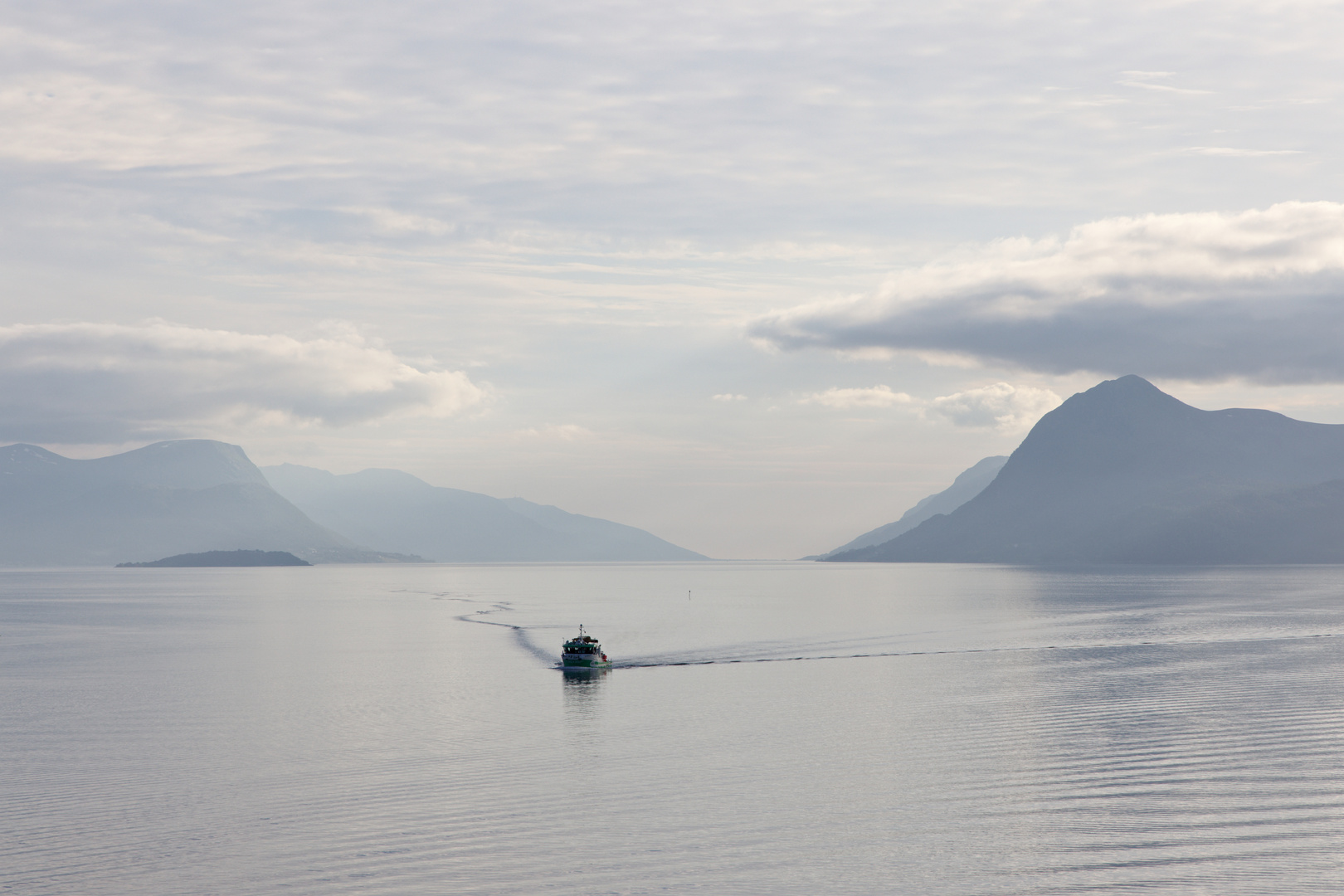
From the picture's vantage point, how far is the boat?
121000 mm

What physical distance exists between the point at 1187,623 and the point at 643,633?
95.1m

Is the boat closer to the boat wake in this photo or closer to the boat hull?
the boat hull

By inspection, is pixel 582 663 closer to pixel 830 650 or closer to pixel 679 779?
pixel 830 650

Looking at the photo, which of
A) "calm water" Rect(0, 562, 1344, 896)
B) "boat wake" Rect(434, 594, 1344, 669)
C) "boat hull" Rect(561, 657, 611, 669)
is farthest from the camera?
"boat wake" Rect(434, 594, 1344, 669)

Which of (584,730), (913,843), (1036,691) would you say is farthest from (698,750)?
(1036,691)

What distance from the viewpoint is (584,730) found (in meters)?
77.6

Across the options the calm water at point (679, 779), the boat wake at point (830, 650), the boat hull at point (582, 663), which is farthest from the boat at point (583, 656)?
the calm water at point (679, 779)

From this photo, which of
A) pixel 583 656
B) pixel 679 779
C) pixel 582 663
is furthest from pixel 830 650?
pixel 679 779

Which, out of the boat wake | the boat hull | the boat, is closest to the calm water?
the boat hull

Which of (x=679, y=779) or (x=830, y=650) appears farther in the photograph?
(x=830, y=650)

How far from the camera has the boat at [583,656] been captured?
397 feet

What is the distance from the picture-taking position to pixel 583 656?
400 ft

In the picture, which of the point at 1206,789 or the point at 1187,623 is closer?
the point at 1206,789

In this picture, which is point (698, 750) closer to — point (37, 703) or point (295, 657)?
point (37, 703)
